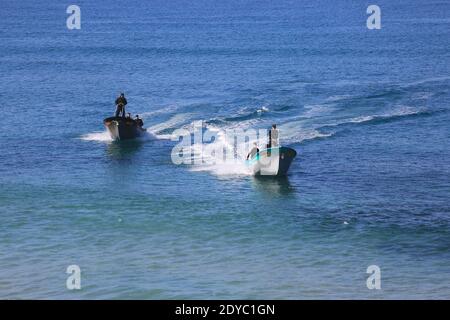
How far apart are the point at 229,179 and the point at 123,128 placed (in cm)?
1027

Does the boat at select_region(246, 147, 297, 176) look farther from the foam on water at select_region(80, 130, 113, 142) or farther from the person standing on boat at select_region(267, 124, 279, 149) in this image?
the foam on water at select_region(80, 130, 113, 142)

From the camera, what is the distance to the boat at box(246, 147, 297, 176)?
49344 mm

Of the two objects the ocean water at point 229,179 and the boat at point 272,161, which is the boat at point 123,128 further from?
the boat at point 272,161

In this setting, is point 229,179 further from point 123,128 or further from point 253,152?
point 123,128

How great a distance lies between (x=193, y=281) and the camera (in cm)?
3653

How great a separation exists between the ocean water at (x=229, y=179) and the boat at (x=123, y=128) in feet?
1.86

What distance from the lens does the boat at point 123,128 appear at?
58906mm

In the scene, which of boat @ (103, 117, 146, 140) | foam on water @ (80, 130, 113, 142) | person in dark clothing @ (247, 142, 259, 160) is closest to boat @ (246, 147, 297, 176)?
person in dark clothing @ (247, 142, 259, 160)

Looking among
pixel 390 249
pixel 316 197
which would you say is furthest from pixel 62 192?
pixel 390 249

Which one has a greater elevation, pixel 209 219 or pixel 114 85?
pixel 114 85

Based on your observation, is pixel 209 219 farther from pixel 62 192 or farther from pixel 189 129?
pixel 189 129

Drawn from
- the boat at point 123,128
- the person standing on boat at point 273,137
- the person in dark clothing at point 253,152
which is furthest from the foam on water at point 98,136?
the person standing on boat at point 273,137

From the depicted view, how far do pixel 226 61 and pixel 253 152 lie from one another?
157ft

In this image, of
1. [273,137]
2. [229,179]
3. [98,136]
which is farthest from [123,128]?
[273,137]
